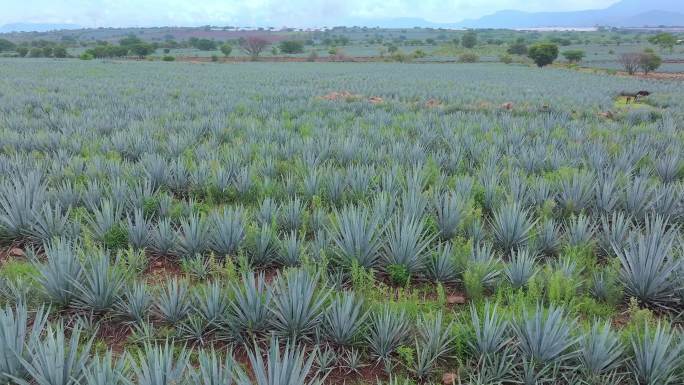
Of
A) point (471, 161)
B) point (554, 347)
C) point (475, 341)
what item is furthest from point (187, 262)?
point (471, 161)

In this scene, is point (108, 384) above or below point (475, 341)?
above

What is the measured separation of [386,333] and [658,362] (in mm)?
1371

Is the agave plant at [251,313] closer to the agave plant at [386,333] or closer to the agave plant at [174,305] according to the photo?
the agave plant at [174,305]

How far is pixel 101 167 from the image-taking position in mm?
5863

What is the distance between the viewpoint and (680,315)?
308 centimetres

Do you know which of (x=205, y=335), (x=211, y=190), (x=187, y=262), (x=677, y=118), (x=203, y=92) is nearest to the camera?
(x=205, y=335)

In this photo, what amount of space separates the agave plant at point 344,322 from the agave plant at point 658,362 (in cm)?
145

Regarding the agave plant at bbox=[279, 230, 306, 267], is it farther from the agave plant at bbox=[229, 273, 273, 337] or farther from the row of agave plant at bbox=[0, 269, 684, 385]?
the agave plant at bbox=[229, 273, 273, 337]

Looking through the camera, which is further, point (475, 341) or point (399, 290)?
point (399, 290)

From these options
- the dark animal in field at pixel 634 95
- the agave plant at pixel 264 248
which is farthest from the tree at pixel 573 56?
the agave plant at pixel 264 248

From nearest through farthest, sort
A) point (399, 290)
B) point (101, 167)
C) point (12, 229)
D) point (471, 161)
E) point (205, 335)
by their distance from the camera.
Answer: point (205, 335) → point (399, 290) → point (12, 229) → point (101, 167) → point (471, 161)

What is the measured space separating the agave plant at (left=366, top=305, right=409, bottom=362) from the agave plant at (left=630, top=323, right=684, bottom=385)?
1.20 meters

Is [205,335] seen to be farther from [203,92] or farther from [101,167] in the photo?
[203,92]

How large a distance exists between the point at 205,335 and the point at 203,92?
54.1 ft
